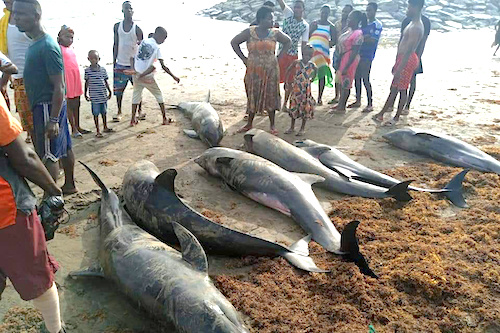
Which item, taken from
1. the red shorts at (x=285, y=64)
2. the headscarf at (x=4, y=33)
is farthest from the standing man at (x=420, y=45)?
the headscarf at (x=4, y=33)

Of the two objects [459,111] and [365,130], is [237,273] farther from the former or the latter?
[459,111]

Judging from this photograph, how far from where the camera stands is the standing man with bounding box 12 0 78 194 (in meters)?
4.05

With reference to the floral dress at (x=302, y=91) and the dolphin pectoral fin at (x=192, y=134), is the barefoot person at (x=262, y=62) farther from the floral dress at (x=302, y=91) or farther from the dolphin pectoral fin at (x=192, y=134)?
the dolphin pectoral fin at (x=192, y=134)

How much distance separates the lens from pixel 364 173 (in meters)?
5.85

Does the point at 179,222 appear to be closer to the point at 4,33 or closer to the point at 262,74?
the point at 4,33

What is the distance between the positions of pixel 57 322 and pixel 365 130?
678 cm

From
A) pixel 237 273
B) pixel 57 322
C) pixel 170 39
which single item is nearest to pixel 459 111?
pixel 237 273

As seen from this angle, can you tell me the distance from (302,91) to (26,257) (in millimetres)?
5876

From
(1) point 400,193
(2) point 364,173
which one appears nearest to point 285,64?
(2) point 364,173

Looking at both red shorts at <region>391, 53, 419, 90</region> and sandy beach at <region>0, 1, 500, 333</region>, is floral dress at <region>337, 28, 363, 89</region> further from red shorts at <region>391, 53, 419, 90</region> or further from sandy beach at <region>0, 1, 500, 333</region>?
red shorts at <region>391, 53, 419, 90</region>

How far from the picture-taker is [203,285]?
3.14 m

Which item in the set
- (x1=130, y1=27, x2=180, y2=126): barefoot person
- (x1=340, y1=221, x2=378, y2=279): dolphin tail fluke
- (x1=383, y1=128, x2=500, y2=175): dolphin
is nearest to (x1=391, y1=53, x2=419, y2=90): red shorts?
(x1=383, y1=128, x2=500, y2=175): dolphin

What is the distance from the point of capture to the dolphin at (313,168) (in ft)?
17.3

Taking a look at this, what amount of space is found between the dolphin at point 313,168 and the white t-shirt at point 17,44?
3.51 metres
